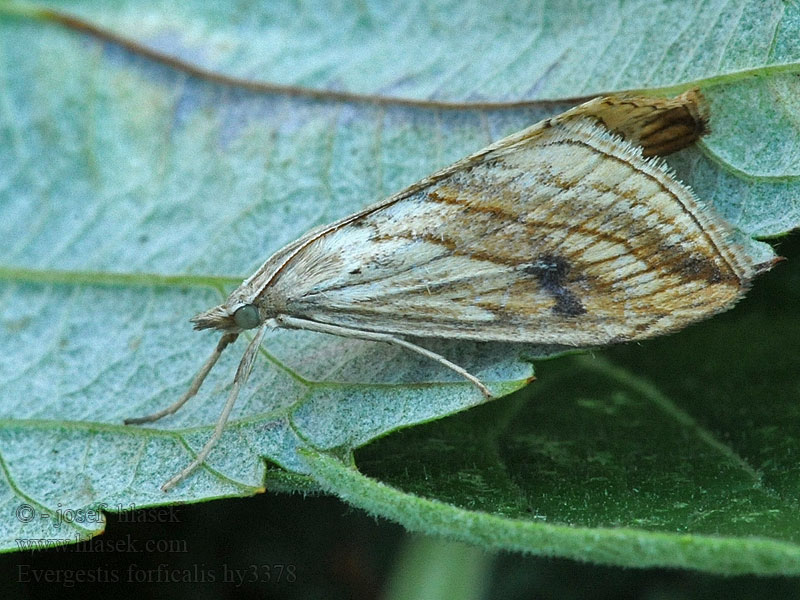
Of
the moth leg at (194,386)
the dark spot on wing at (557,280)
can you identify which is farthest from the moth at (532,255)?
the moth leg at (194,386)

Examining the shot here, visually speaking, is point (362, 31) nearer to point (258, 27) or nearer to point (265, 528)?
point (258, 27)

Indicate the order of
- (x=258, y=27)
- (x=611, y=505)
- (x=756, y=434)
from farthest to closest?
(x=258, y=27) → (x=756, y=434) → (x=611, y=505)

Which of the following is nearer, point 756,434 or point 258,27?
point 756,434

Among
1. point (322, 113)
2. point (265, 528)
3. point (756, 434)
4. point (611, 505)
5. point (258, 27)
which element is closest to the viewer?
point (611, 505)

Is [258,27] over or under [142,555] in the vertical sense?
over

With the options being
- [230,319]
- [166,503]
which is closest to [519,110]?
[230,319]

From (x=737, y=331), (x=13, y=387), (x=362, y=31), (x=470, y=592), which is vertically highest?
(x=362, y=31)

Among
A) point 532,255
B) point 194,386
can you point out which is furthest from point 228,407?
point 532,255
